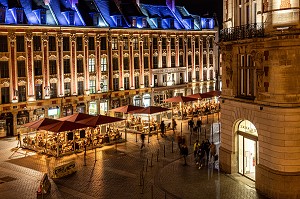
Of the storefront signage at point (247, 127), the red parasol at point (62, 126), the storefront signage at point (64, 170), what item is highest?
the storefront signage at point (247, 127)

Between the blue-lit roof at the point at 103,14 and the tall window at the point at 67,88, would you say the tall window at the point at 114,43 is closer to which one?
the blue-lit roof at the point at 103,14

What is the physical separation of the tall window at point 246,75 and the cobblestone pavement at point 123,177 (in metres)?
6.17

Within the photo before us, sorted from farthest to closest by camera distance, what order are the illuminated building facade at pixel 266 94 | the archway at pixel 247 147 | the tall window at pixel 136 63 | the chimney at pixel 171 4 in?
1. the chimney at pixel 171 4
2. the tall window at pixel 136 63
3. the archway at pixel 247 147
4. the illuminated building facade at pixel 266 94

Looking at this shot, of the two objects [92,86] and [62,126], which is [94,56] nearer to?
[92,86]

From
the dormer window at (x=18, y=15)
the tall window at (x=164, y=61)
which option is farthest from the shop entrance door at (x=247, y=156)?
Answer: the tall window at (x=164, y=61)

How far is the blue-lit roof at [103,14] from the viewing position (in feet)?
179

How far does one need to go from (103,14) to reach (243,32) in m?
38.9

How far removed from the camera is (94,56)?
60.8m

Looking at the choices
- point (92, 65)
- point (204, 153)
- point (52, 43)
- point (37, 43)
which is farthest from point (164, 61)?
point (204, 153)

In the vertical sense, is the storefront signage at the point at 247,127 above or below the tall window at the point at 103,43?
below

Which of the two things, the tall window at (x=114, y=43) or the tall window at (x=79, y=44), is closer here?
the tall window at (x=79, y=44)

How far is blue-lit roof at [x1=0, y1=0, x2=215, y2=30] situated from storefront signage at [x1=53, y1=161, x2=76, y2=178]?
2600 cm

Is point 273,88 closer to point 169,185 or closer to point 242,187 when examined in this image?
point 242,187

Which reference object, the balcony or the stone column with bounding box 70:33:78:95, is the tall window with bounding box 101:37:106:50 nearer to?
the stone column with bounding box 70:33:78:95
